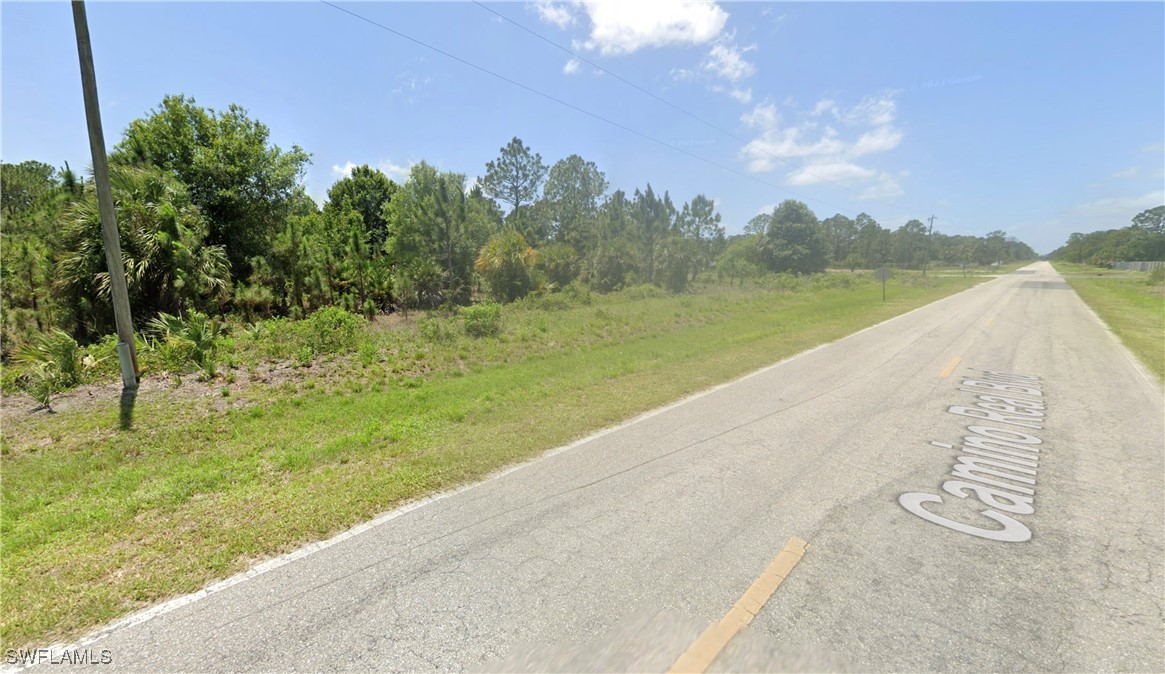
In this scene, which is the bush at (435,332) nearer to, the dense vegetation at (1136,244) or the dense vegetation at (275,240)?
the dense vegetation at (275,240)

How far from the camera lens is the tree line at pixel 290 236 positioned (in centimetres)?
1075

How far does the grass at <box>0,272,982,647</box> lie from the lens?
3.10 m

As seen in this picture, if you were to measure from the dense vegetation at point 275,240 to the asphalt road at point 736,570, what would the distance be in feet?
23.0

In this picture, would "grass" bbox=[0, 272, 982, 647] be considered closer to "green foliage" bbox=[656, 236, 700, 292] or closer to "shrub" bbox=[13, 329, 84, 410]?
"shrub" bbox=[13, 329, 84, 410]

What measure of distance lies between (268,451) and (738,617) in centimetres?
552

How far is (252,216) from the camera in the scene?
53.4 ft

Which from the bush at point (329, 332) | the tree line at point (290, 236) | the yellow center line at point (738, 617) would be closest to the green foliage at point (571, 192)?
the tree line at point (290, 236)

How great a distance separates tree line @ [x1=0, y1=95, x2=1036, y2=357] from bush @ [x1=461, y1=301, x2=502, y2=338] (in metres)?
6.46

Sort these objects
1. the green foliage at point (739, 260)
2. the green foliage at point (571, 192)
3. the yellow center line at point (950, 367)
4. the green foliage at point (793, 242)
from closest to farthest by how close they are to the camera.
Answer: the yellow center line at point (950, 367) < the green foliage at point (571, 192) < the green foliage at point (739, 260) < the green foliage at point (793, 242)

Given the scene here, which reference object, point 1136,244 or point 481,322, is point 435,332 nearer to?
point 481,322

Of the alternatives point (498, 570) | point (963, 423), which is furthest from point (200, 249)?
point (963, 423)

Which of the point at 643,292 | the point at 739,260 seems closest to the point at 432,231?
the point at 643,292

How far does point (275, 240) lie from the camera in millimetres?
16922

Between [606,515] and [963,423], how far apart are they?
526 centimetres
